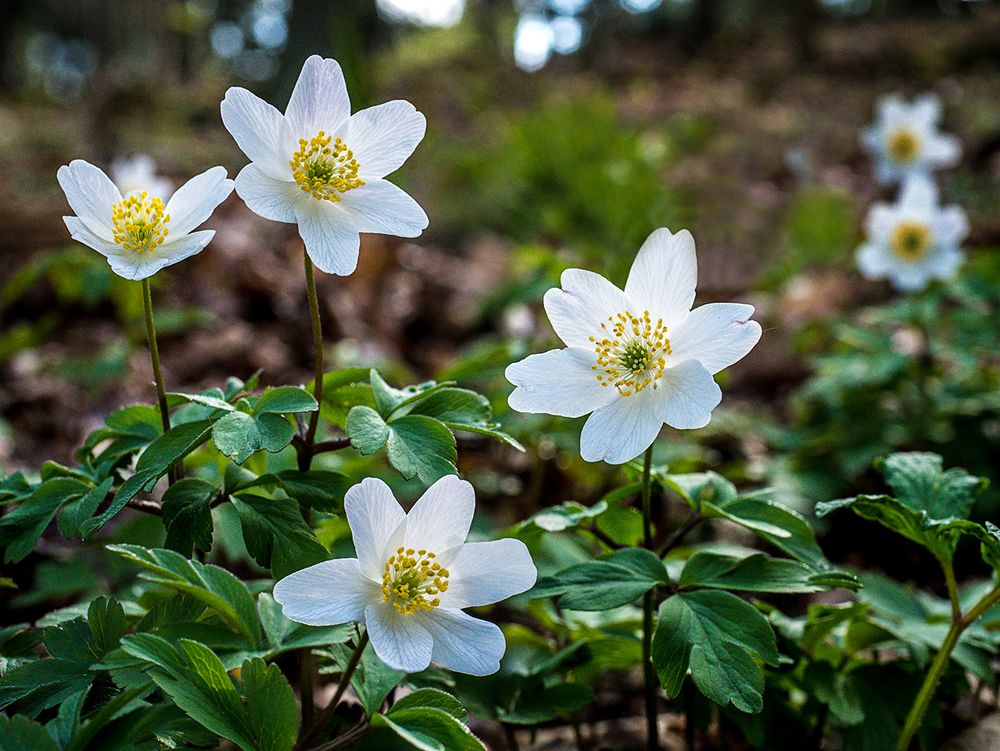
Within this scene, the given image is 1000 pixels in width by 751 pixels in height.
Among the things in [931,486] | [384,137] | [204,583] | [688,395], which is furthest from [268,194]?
[931,486]

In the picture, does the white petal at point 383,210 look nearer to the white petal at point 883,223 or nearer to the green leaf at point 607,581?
the green leaf at point 607,581

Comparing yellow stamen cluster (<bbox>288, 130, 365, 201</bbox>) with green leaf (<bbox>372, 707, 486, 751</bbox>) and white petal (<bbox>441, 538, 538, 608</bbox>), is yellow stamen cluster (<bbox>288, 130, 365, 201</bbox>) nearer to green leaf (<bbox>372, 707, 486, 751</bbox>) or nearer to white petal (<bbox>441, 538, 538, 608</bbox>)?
white petal (<bbox>441, 538, 538, 608</bbox>)

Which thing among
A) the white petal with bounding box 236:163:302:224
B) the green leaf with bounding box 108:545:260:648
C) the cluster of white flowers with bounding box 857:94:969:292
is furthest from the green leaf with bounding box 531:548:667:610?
the cluster of white flowers with bounding box 857:94:969:292

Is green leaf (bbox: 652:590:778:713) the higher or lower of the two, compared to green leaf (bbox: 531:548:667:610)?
lower

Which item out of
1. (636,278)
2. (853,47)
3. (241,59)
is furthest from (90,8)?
(636,278)

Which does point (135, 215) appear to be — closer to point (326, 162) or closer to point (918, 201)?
point (326, 162)

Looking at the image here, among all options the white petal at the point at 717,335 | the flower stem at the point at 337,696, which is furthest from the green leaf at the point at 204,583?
the white petal at the point at 717,335
